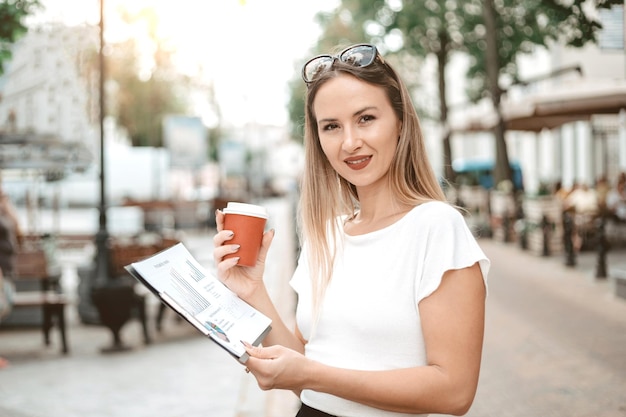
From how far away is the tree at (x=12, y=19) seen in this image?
21.1ft

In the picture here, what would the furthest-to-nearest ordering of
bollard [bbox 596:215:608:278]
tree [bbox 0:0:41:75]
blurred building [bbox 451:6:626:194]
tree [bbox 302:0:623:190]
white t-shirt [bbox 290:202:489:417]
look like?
tree [bbox 302:0:623:190], blurred building [bbox 451:6:626:194], bollard [bbox 596:215:608:278], tree [bbox 0:0:41:75], white t-shirt [bbox 290:202:489:417]

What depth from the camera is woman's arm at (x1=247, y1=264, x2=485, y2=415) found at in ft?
5.67

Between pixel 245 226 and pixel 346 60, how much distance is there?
0.56m

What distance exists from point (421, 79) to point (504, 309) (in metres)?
28.1

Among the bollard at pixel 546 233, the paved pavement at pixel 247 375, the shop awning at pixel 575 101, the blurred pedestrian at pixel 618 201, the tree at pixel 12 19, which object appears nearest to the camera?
the paved pavement at pixel 247 375

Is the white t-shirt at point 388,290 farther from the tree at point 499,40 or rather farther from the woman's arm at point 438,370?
the tree at point 499,40

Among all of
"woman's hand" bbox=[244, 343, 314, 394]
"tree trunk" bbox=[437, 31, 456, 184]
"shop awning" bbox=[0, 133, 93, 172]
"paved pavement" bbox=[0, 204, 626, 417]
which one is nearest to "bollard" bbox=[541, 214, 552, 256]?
"paved pavement" bbox=[0, 204, 626, 417]

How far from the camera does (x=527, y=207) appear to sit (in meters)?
14.2

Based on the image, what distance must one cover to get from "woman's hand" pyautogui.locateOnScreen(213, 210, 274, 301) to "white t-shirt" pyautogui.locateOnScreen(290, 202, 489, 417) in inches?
9.2

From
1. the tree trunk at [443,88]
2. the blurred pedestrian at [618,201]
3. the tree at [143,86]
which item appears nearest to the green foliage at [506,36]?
the tree trunk at [443,88]

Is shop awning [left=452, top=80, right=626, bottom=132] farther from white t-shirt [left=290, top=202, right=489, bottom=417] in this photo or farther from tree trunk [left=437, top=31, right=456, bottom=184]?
white t-shirt [left=290, top=202, right=489, bottom=417]

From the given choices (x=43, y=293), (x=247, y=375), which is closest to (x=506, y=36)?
(x=43, y=293)

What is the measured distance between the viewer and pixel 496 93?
1652 cm

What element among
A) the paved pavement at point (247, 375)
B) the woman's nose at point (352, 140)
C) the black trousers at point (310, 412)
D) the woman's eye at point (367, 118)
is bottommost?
the paved pavement at point (247, 375)
